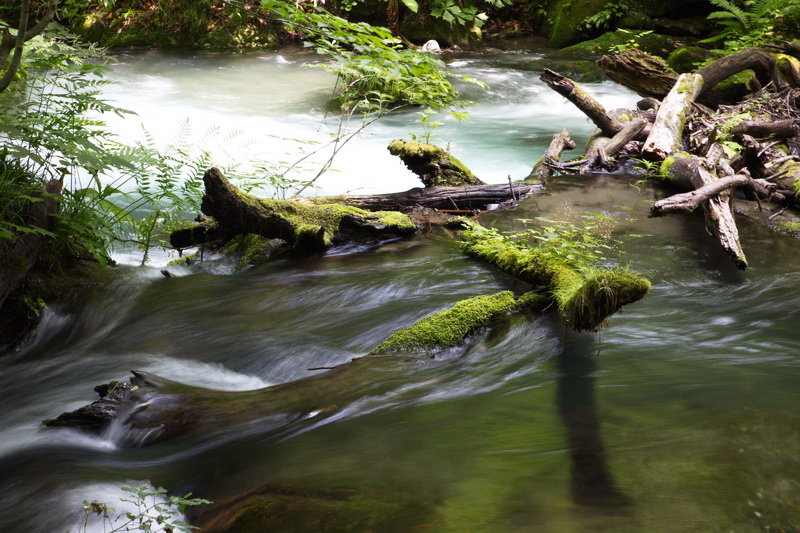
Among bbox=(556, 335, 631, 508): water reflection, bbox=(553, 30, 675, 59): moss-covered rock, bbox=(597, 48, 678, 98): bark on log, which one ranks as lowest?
bbox=(556, 335, 631, 508): water reflection

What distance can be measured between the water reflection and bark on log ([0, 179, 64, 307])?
11.3ft

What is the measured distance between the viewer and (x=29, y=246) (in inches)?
184

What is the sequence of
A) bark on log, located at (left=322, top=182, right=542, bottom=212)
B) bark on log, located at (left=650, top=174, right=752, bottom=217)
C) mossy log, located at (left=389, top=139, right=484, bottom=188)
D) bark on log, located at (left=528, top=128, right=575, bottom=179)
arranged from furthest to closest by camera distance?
bark on log, located at (left=528, top=128, right=575, bottom=179), mossy log, located at (left=389, top=139, right=484, bottom=188), bark on log, located at (left=322, top=182, right=542, bottom=212), bark on log, located at (left=650, top=174, right=752, bottom=217)

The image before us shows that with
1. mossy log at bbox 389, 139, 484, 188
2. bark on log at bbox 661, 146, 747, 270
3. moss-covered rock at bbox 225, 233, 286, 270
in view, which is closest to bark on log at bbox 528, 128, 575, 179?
mossy log at bbox 389, 139, 484, 188

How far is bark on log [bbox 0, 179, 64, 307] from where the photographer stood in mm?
4438

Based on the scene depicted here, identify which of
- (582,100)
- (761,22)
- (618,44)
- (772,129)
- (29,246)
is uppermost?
(761,22)

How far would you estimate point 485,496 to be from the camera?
2.32m

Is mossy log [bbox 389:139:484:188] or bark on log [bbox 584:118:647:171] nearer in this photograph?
mossy log [bbox 389:139:484:188]

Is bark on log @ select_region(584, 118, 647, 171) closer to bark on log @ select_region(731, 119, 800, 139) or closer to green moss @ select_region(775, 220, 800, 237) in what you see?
bark on log @ select_region(731, 119, 800, 139)

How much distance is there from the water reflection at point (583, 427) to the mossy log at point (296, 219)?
263 cm

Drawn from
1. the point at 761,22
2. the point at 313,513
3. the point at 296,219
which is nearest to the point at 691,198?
the point at 296,219

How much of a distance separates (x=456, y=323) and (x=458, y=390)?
2.19 ft

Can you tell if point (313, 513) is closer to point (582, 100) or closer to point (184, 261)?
point (184, 261)

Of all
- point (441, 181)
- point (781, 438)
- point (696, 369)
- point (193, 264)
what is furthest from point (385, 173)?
point (781, 438)
